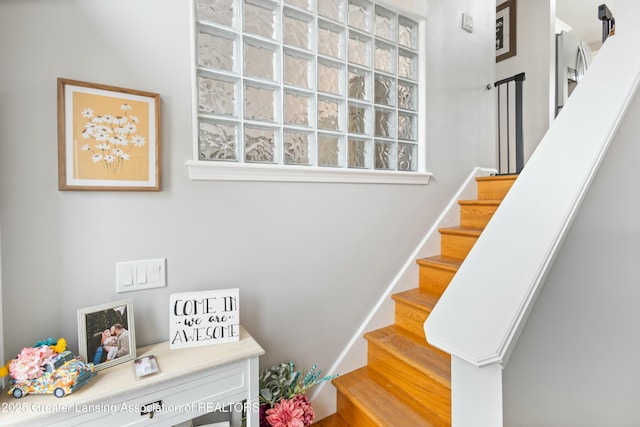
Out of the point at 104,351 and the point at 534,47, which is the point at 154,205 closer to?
the point at 104,351

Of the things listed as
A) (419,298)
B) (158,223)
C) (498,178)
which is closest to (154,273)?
(158,223)

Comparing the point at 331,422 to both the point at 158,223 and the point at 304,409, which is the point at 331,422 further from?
the point at 158,223

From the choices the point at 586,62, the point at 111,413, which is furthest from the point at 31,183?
the point at 586,62

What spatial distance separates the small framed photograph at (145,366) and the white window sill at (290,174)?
2.25 ft

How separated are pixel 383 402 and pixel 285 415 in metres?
0.50

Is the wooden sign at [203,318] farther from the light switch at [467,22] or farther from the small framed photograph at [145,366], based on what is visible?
the light switch at [467,22]

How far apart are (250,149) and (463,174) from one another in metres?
1.69

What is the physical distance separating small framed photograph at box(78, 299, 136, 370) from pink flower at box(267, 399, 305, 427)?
609 mm

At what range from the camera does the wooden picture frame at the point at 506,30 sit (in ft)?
10.7

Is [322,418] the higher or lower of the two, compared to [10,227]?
lower

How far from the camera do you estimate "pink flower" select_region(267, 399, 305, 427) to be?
1245 millimetres

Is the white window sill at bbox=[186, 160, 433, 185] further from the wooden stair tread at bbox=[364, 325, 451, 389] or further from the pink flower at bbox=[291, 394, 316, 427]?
the pink flower at bbox=[291, 394, 316, 427]

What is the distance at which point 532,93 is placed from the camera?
125 inches

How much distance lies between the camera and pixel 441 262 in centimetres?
189
